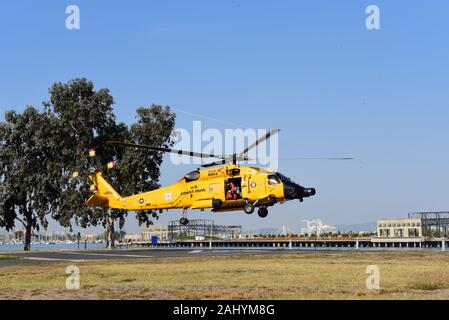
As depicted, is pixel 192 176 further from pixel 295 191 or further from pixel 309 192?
pixel 309 192

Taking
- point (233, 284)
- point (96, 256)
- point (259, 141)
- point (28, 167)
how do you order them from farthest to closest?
point (28, 167) < point (96, 256) < point (259, 141) < point (233, 284)

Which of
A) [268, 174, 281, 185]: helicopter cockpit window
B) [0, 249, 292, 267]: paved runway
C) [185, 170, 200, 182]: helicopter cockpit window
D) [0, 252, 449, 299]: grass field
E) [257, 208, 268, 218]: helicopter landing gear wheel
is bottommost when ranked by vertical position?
[0, 249, 292, 267]: paved runway

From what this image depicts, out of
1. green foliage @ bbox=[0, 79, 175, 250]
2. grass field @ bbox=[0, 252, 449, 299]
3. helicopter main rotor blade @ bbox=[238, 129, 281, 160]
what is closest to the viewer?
grass field @ bbox=[0, 252, 449, 299]

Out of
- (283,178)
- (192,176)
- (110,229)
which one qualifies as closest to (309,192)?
(283,178)

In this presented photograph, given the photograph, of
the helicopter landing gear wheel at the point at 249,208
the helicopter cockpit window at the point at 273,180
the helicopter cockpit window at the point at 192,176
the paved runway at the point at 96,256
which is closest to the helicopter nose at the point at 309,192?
the helicopter cockpit window at the point at 273,180

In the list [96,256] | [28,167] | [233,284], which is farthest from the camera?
[28,167]

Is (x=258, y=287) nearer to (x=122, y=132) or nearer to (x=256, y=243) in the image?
(x=122, y=132)

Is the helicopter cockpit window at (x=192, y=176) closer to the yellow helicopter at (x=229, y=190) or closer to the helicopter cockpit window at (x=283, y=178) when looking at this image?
the yellow helicopter at (x=229, y=190)

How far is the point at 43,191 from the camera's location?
87.2m

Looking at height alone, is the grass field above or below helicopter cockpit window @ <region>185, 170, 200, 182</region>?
below

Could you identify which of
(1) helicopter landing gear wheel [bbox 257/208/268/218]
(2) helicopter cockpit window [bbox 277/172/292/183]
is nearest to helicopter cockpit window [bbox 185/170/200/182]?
(1) helicopter landing gear wheel [bbox 257/208/268/218]

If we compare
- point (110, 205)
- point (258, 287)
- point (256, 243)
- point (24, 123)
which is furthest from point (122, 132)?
point (256, 243)

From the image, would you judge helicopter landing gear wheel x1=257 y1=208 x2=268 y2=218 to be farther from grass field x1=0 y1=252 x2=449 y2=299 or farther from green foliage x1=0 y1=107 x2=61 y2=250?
green foliage x1=0 y1=107 x2=61 y2=250

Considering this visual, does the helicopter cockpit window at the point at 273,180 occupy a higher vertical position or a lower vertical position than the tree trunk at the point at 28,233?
higher
